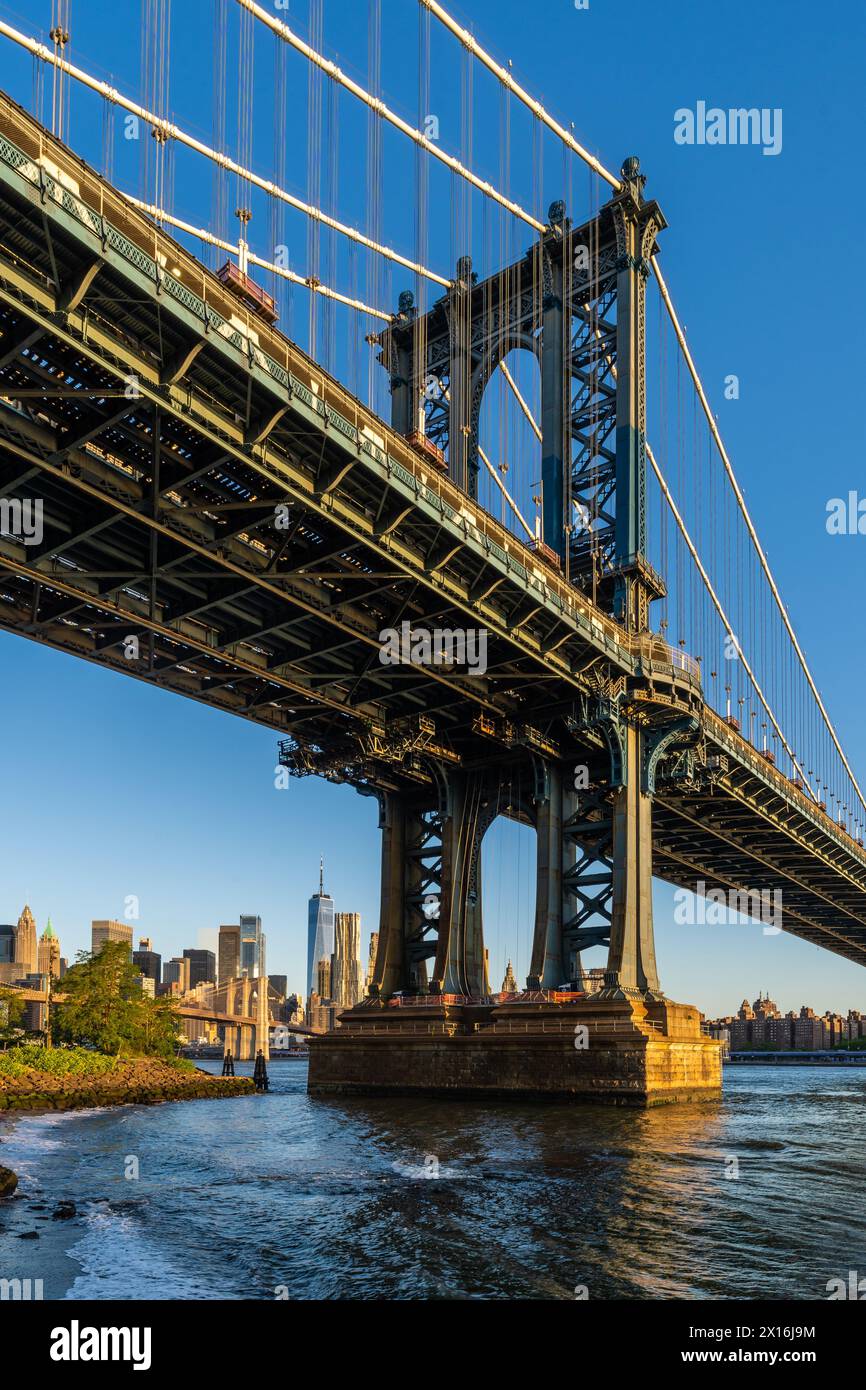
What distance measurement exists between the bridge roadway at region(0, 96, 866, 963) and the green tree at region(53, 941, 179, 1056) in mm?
22234

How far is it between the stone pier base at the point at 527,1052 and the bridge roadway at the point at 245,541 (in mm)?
12584

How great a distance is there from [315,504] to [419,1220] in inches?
847

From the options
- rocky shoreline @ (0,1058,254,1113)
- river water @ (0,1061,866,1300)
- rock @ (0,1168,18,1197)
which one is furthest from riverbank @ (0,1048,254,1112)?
rock @ (0,1168,18,1197)

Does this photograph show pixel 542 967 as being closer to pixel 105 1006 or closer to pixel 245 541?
pixel 245 541

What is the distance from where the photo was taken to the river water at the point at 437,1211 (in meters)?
16.2

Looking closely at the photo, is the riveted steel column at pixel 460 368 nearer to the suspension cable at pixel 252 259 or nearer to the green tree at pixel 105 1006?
the suspension cable at pixel 252 259

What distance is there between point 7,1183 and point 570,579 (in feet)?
146

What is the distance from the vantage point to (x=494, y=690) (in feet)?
184

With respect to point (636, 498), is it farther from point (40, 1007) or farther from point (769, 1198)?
point (40, 1007)

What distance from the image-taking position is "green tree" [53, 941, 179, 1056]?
72.9m

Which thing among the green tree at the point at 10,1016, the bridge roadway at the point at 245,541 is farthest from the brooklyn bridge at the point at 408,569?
the green tree at the point at 10,1016

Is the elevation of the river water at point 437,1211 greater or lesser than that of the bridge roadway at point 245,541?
lesser

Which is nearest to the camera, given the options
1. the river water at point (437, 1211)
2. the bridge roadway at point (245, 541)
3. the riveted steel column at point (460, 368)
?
the river water at point (437, 1211)
